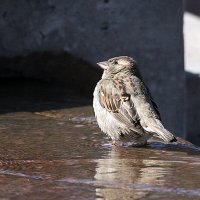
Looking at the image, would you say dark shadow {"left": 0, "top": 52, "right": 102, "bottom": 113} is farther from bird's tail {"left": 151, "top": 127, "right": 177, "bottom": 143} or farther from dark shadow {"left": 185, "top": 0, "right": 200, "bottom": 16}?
dark shadow {"left": 185, "top": 0, "right": 200, "bottom": 16}

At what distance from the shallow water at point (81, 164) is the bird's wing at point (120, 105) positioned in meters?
0.15

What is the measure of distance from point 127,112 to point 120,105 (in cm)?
8

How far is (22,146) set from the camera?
464cm

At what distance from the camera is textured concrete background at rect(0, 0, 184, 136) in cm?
752

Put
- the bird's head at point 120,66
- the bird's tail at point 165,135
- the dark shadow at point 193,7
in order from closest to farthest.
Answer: the bird's tail at point 165,135 < the bird's head at point 120,66 < the dark shadow at point 193,7

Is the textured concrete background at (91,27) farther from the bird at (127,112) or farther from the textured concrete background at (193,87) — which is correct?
the bird at (127,112)

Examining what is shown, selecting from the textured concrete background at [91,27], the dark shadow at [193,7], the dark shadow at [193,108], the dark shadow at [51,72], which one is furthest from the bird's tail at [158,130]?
the dark shadow at [193,7]

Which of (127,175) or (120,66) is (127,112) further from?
(127,175)

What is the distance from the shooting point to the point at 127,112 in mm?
4902

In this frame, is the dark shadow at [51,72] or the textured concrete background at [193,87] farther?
the textured concrete background at [193,87]

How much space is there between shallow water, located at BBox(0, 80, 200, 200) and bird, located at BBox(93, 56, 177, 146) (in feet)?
0.30

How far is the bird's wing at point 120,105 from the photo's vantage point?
4.84m

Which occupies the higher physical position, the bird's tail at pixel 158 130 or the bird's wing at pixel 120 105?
the bird's wing at pixel 120 105

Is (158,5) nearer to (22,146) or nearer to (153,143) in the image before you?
(153,143)
